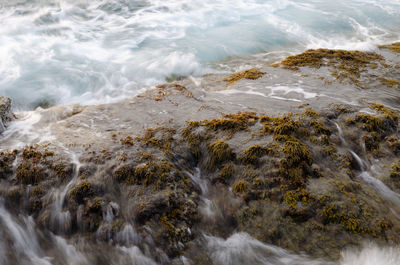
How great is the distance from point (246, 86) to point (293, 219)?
4.52m

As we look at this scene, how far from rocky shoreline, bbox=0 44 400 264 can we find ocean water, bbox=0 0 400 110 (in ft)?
11.7

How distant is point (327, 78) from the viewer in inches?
285

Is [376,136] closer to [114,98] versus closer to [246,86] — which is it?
[246,86]

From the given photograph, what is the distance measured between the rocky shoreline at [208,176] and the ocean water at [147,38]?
3558 mm

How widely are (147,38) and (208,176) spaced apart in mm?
10900

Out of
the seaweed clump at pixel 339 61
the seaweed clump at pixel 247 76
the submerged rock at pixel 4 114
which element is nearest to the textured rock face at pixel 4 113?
the submerged rock at pixel 4 114

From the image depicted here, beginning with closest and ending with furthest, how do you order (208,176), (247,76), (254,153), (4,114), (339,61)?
(254,153)
(208,176)
(4,114)
(247,76)
(339,61)

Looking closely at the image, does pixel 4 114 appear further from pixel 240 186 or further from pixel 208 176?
pixel 240 186

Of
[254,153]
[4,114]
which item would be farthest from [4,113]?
[254,153]

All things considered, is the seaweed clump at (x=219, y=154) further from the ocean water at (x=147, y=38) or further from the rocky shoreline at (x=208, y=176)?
the ocean water at (x=147, y=38)

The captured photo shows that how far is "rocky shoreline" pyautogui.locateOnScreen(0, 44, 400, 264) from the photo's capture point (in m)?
3.53

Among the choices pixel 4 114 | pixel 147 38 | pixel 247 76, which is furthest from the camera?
pixel 147 38

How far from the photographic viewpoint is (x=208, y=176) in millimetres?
4434

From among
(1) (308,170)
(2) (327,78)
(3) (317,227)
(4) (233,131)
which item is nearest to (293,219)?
(3) (317,227)
